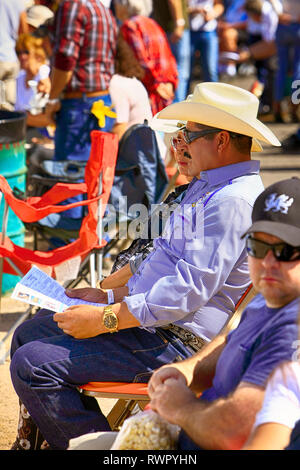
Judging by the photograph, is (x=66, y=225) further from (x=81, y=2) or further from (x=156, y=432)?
(x=156, y=432)

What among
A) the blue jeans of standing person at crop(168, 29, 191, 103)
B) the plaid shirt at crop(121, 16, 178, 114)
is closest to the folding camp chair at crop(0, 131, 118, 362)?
the plaid shirt at crop(121, 16, 178, 114)

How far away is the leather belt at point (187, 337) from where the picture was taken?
9.65 ft

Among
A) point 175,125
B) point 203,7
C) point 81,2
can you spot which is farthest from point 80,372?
point 203,7

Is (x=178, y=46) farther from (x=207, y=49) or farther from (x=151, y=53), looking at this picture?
(x=151, y=53)

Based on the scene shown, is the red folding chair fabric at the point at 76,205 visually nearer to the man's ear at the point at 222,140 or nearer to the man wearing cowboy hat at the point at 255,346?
the man's ear at the point at 222,140

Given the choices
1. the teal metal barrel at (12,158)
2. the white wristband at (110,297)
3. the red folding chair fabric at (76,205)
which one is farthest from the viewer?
the teal metal barrel at (12,158)

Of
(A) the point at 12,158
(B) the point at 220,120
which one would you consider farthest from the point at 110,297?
(A) the point at 12,158

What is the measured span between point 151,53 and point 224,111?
10.5ft

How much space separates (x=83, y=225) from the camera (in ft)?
14.7

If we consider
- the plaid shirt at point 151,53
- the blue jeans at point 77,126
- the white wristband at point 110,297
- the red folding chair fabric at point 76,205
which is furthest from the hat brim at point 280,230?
the plaid shirt at point 151,53

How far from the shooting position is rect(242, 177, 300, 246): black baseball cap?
210cm

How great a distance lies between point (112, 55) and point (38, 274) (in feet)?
10.2

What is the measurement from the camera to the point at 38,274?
326 centimetres
